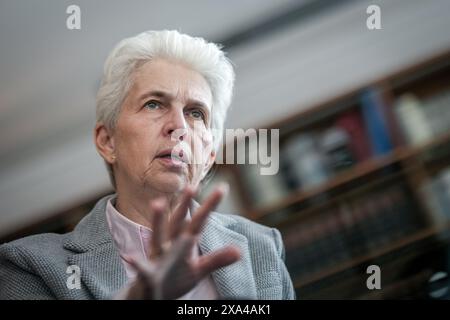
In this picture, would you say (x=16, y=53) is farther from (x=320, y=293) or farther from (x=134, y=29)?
(x=320, y=293)

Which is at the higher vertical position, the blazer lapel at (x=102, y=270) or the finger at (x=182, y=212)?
the finger at (x=182, y=212)

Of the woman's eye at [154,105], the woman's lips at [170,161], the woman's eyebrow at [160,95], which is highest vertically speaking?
the woman's eyebrow at [160,95]

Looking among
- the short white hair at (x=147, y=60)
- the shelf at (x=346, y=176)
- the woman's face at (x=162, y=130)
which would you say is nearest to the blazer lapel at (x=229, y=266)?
the woman's face at (x=162, y=130)

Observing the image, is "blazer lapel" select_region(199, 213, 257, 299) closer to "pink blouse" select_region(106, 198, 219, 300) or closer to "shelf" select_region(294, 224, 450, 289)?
"pink blouse" select_region(106, 198, 219, 300)

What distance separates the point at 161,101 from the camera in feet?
3.47

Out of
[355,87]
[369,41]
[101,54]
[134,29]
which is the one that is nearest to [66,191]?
[101,54]

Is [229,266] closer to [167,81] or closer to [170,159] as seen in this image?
[170,159]

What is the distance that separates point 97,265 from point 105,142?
0.93 feet

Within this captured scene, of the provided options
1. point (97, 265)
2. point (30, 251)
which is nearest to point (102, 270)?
point (97, 265)

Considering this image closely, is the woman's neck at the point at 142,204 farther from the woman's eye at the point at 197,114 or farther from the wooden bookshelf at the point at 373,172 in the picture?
the wooden bookshelf at the point at 373,172

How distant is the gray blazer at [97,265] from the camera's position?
3.09 feet

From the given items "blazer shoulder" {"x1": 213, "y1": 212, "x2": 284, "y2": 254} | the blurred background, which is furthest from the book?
"blazer shoulder" {"x1": 213, "y1": 212, "x2": 284, "y2": 254}

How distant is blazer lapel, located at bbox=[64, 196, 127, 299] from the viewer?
0.94 m

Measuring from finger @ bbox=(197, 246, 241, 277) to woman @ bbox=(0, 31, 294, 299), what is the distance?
149 mm
